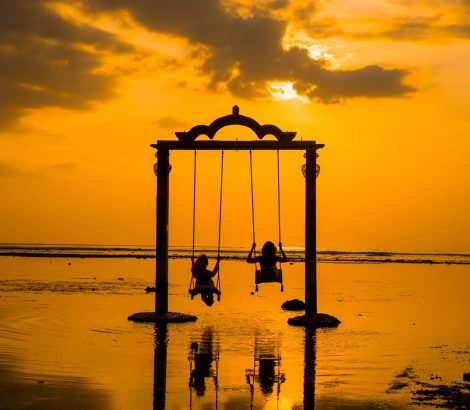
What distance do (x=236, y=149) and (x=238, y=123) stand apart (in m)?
0.75

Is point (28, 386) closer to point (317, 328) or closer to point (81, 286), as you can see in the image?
point (317, 328)

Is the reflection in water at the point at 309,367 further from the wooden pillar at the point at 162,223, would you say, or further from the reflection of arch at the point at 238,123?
the reflection of arch at the point at 238,123

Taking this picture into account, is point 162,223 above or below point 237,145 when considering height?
below

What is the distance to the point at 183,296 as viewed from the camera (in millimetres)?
31297

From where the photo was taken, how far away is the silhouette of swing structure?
70.5 feet

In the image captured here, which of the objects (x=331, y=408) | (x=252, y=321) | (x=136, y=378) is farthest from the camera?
(x=252, y=321)

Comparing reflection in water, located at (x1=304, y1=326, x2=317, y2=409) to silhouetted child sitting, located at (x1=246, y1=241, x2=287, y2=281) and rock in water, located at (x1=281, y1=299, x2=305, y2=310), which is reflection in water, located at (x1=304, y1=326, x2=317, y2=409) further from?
rock in water, located at (x1=281, y1=299, x2=305, y2=310)

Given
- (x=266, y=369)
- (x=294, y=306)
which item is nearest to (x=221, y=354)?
(x=266, y=369)

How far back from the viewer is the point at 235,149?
70.6 ft

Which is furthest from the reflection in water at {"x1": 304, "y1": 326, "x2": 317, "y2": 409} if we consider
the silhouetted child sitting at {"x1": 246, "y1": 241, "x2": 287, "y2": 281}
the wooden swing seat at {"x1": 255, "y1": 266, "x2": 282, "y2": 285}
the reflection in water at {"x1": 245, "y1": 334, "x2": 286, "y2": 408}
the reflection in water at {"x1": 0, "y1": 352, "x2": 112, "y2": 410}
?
the reflection in water at {"x1": 0, "y1": 352, "x2": 112, "y2": 410}

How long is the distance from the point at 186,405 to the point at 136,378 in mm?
2301

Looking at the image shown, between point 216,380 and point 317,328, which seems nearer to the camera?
point 216,380

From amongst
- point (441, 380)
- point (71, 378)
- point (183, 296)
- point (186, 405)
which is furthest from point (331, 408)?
point (183, 296)

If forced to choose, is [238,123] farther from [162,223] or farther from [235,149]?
[162,223]
